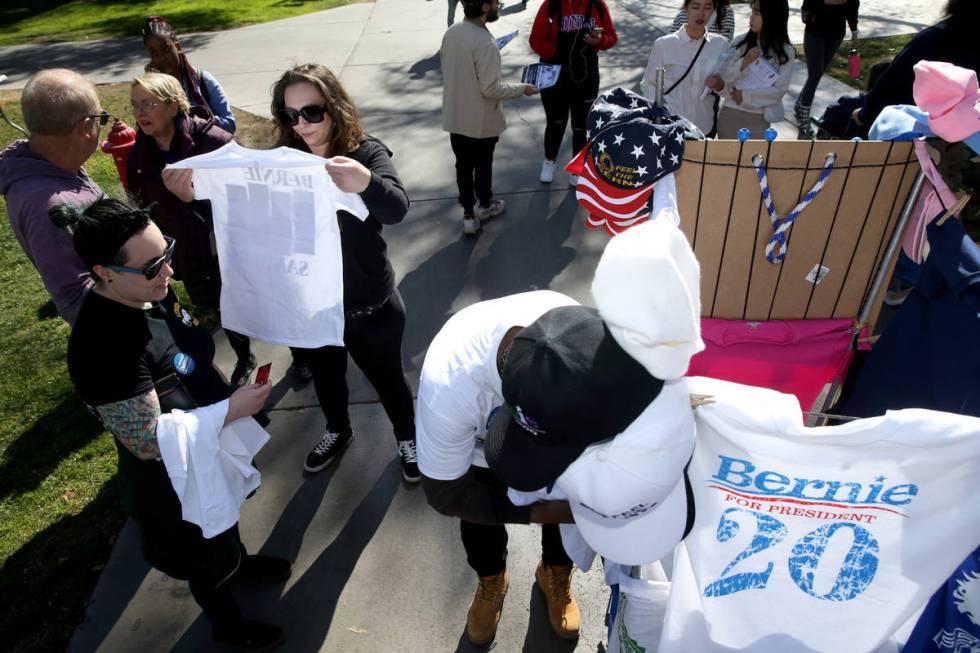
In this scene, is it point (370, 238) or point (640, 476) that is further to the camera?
point (370, 238)

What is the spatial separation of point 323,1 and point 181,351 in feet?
46.8

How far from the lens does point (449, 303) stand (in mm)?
4543

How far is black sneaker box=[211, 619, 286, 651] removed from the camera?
2.53 meters

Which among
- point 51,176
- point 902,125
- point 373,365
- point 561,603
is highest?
point 902,125

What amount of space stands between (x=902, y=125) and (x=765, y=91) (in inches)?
89.5

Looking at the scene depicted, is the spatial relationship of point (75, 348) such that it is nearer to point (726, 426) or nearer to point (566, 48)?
point (726, 426)

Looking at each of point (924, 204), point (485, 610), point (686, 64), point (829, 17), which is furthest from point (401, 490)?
point (829, 17)

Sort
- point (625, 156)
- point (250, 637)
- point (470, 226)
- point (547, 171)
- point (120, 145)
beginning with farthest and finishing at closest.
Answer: point (547, 171), point (470, 226), point (120, 145), point (250, 637), point (625, 156)

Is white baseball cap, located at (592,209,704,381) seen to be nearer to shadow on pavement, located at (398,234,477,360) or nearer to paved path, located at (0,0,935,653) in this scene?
paved path, located at (0,0,935,653)

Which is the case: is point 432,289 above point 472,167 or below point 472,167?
below

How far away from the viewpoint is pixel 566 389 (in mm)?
1288

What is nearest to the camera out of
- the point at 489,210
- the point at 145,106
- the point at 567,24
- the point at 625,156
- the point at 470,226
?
the point at 625,156

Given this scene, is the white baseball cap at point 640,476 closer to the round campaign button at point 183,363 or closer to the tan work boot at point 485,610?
the tan work boot at point 485,610

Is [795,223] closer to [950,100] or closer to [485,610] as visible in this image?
[950,100]
